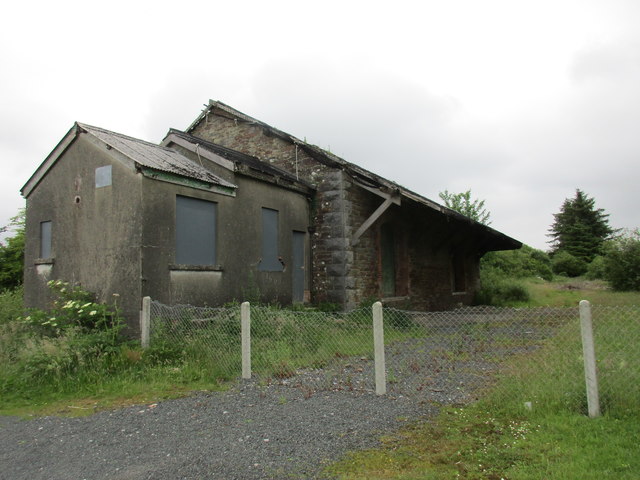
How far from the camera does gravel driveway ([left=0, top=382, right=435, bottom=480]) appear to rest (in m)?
3.80

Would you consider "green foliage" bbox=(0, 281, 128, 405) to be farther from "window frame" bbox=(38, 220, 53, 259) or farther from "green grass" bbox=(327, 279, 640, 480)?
"green grass" bbox=(327, 279, 640, 480)

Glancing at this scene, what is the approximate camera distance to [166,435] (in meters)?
4.64

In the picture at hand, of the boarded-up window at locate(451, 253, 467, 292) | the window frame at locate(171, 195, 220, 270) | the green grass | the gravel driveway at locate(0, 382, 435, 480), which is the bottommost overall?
the gravel driveway at locate(0, 382, 435, 480)

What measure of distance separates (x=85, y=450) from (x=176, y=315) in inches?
140

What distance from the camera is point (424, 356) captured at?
24.3 ft

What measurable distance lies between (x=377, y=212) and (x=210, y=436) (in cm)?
782

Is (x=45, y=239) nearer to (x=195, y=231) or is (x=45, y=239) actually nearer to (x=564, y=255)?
(x=195, y=231)

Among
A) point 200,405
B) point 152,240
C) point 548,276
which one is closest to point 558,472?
point 200,405

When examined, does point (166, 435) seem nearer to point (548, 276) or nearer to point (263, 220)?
point (263, 220)

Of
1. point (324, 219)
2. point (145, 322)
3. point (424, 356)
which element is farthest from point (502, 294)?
point (145, 322)

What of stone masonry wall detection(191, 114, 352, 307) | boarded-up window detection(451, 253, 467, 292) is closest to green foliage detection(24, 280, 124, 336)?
stone masonry wall detection(191, 114, 352, 307)

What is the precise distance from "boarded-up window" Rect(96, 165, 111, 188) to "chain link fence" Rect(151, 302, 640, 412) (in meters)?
2.78

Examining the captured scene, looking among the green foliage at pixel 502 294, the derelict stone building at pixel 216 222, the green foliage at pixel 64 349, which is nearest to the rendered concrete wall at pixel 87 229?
the derelict stone building at pixel 216 222

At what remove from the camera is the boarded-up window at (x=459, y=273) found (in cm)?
1919
